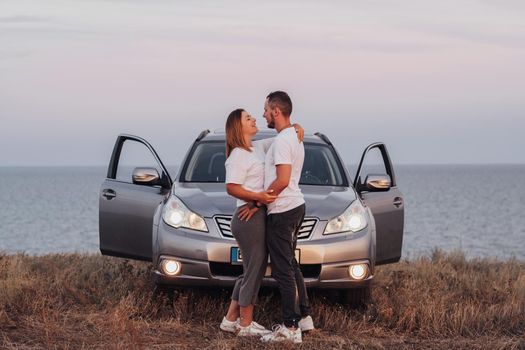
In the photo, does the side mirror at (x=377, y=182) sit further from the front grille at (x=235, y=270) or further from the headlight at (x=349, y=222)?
the front grille at (x=235, y=270)

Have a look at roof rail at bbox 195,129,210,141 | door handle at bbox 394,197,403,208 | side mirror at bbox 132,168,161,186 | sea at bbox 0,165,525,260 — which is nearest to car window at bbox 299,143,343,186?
door handle at bbox 394,197,403,208

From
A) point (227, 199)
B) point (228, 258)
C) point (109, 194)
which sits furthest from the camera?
point (109, 194)

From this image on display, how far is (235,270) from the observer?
25.3ft

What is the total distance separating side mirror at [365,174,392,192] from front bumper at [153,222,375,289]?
0.95m

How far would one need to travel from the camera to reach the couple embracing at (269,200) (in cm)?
673

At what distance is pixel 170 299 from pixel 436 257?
6721 millimetres

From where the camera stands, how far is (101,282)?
31.9ft

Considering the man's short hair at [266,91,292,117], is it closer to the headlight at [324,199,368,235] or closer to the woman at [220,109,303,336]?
the woman at [220,109,303,336]

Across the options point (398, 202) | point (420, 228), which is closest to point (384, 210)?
point (398, 202)

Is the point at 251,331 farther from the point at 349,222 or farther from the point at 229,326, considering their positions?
the point at 349,222

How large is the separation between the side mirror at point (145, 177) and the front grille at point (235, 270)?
1.30 metres

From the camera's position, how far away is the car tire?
8.16 m

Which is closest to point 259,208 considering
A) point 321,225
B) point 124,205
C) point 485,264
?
point 321,225

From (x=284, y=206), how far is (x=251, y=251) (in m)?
0.42
